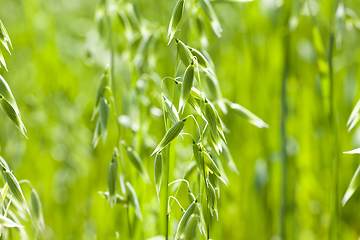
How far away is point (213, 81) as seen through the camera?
0.55 meters

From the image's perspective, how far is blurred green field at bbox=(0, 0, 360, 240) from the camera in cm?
79

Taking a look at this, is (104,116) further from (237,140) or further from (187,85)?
(237,140)

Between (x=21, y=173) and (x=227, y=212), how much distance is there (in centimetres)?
79

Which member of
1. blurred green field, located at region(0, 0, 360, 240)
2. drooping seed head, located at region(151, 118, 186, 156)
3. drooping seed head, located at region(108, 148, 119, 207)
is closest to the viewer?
drooping seed head, located at region(151, 118, 186, 156)

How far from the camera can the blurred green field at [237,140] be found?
2.60ft

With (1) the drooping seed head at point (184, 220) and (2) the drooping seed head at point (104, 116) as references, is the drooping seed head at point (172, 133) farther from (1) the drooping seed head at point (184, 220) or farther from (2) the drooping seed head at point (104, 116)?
(2) the drooping seed head at point (104, 116)

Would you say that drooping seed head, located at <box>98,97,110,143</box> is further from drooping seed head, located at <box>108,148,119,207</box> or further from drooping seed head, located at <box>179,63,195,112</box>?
drooping seed head, located at <box>179,63,195,112</box>

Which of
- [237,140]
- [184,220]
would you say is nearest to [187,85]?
[184,220]

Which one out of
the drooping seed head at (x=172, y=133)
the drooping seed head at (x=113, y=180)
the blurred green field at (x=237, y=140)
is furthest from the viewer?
the blurred green field at (x=237, y=140)

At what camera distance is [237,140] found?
1.07 meters

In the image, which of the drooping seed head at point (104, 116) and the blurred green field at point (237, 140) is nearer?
the drooping seed head at point (104, 116)

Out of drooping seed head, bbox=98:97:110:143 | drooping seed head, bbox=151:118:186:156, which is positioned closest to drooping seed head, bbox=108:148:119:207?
drooping seed head, bbox=98:97:110:143

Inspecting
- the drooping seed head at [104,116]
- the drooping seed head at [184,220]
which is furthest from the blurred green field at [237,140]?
the drooping seed head at [184,220]

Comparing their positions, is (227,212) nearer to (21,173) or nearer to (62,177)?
(62,177)
